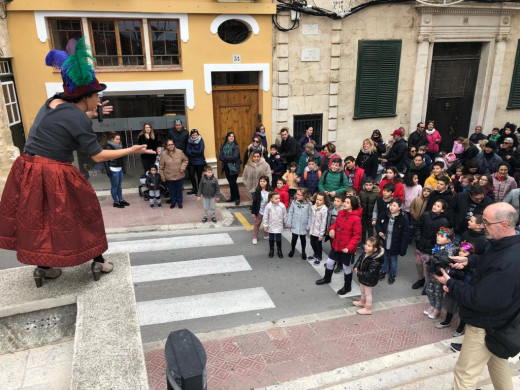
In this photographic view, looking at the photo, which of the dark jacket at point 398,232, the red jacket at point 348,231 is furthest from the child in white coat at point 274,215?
the dark jacket at point 398,232

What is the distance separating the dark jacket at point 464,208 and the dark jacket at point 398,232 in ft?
3.41

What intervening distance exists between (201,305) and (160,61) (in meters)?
7.09

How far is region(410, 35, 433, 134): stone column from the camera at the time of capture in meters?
12.3

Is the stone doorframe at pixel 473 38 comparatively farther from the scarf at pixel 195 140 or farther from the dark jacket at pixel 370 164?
the scarf at pixel 195 140

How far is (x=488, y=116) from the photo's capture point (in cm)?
1380

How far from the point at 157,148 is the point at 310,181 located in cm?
391

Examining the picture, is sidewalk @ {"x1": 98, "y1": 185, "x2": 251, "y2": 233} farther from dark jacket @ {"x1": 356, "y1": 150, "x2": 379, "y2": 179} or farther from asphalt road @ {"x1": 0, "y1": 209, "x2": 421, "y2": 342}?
dark jacket @ {"x1": 356, "y1": 150, "x2": 379, "y2": 179}

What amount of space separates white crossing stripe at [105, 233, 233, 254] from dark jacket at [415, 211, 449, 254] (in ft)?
11.5

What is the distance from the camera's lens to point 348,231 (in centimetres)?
617

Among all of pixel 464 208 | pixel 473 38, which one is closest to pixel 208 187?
pixel 464 208

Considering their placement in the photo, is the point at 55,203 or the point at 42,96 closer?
the point at 55,203

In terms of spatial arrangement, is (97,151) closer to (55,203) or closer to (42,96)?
(55,203)

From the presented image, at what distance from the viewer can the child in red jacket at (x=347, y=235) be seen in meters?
6.14

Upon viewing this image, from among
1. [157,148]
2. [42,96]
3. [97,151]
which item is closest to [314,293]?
[97,151]
